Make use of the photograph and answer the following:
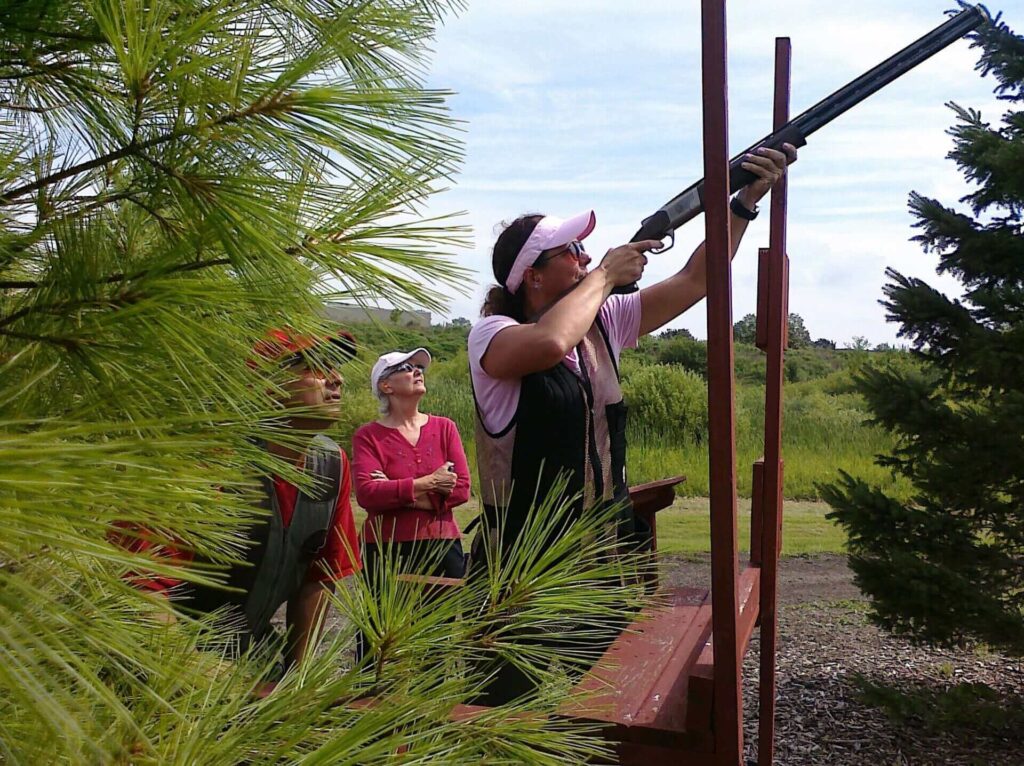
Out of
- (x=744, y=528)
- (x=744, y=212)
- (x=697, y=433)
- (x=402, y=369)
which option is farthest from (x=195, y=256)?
(x=697, y=433)

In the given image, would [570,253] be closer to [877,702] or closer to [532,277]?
[532,277]

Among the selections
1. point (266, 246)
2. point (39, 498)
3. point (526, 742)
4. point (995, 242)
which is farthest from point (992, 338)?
point (39, 498)

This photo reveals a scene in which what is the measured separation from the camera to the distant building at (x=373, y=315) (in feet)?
3.74

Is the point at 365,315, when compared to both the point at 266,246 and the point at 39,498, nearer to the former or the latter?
the point at 266,246

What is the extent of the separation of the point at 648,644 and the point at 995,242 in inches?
119

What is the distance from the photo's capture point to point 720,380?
1.60 meters

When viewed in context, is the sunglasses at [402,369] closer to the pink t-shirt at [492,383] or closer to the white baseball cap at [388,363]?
the white baseball cap at [388,363]

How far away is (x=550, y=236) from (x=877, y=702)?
10.4ft

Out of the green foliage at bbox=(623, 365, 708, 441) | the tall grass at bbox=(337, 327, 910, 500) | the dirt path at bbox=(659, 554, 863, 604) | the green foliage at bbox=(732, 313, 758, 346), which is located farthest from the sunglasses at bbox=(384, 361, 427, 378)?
the green foliage at bbox=(623, 365, 708, 441)

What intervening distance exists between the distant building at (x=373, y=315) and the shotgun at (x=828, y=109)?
145 cm

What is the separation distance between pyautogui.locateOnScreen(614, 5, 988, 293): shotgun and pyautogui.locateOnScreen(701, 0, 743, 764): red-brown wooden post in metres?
0.97

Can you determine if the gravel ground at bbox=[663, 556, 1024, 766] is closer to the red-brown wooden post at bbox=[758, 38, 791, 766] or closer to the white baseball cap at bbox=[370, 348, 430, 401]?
the white baseball cap at bbox=[370, 348, 430, 401]

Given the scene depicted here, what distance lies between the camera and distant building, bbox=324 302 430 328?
114cm

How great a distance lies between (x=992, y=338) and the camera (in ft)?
13.9
